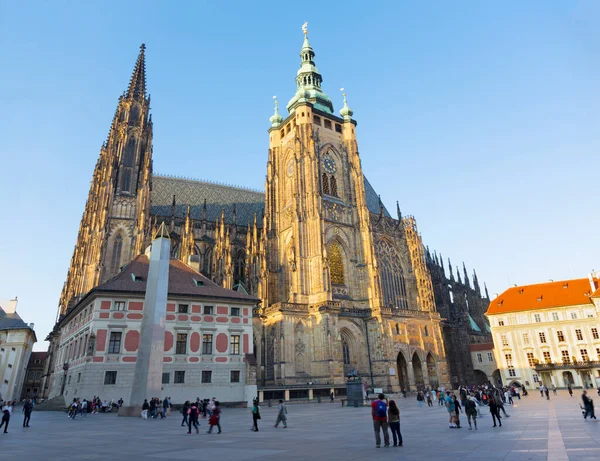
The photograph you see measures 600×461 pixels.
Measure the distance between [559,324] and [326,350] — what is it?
28.1 metres

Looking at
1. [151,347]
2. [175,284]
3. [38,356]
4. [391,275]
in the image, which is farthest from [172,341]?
[38,356]

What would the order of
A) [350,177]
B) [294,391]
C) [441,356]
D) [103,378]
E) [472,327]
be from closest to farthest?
[103,378]
[294,391]
[441,356]
[350,177]
[472,327]

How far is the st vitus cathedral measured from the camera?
42562mm

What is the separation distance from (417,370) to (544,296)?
60.9 feet

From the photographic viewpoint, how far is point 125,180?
4725cm

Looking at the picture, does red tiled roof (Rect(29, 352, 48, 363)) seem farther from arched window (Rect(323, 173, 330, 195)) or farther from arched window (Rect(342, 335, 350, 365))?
arched window (Rect(323, 173, 330, 195))

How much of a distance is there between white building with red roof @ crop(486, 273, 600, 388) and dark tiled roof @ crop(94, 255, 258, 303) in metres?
34.7

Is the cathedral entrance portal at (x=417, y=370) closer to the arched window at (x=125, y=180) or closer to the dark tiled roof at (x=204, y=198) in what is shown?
the dark tiled roof at (x=204, y=198)

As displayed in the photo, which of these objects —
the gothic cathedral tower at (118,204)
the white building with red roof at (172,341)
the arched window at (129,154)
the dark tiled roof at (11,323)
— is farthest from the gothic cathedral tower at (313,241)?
the dark tiled roof at (11,323)

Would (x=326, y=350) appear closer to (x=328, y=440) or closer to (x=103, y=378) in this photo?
(x=103, y=378)

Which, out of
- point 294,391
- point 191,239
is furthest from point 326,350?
point 191,239

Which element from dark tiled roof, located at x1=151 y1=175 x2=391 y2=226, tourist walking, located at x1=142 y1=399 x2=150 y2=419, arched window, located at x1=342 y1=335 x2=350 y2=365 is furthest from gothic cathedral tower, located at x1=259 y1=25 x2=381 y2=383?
tourist walking, located at x1=142 y1=399 x2=150 y2=419

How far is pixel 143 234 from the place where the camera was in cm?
4356

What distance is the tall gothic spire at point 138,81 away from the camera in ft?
175
